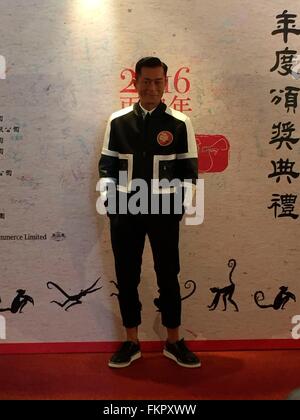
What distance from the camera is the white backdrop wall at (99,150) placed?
2.53 metres

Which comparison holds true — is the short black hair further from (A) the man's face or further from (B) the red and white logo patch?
(B) the red and white logo patch

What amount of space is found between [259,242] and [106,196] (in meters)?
0.89

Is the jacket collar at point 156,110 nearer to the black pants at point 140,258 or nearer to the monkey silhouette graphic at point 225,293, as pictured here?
the black pants at point 140,258

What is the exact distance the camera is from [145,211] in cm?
250

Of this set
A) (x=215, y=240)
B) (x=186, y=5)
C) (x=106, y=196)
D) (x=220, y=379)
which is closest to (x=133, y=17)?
(x=186, y=5)

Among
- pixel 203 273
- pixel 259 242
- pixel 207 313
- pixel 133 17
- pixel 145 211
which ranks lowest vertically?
pixel 207 313

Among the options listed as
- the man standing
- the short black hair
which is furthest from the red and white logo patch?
the short black hair

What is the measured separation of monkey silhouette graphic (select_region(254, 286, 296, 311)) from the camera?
272 centimetres

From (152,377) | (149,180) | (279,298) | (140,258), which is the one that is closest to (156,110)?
(149,180)

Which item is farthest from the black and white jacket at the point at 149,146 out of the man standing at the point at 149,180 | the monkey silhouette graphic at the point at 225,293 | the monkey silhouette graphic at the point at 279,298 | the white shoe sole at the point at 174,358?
the white shoe sole at the point at 174,358
